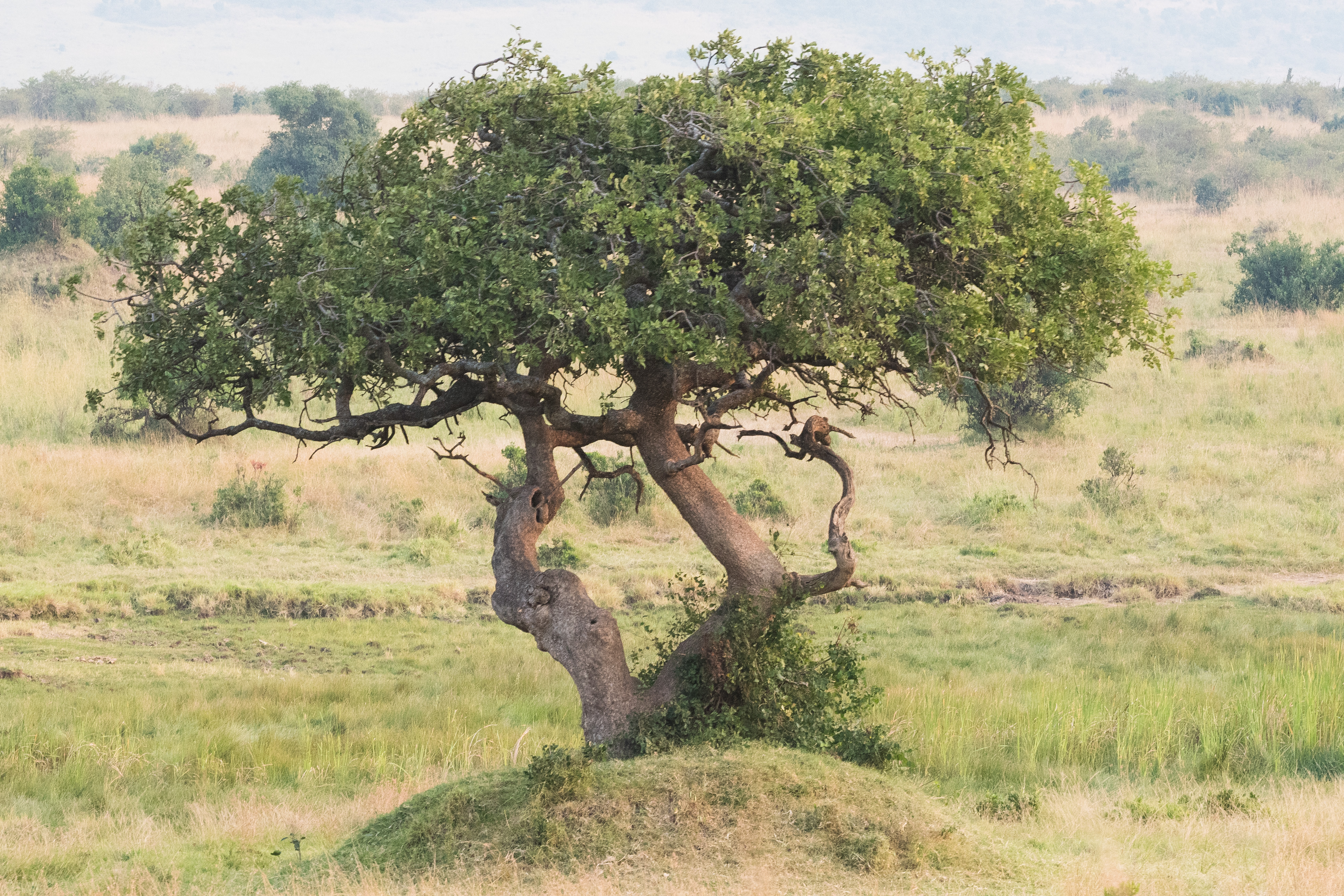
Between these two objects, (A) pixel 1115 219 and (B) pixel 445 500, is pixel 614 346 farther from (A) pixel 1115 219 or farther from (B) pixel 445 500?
(B) pixel 445 500

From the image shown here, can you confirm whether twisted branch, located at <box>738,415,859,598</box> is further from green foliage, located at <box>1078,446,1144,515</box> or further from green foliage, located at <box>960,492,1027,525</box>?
green foliage, located at <box>1078,446,1144,515</box>

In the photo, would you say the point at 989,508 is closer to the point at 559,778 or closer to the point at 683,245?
the point at 683,245

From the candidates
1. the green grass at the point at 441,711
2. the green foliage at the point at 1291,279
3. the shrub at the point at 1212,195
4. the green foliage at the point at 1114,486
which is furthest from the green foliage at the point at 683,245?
the shrub at the point at 1212,195

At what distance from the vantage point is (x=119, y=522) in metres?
23.6

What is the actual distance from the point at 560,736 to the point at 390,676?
12.9 feet

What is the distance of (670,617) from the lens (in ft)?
62.8

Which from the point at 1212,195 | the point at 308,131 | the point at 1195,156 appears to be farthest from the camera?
the point at 1195,156

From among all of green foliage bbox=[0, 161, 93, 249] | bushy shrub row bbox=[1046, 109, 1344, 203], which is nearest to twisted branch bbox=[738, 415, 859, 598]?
green foliage bbox=[0, 161, 93, 249]

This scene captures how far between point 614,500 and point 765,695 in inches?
582

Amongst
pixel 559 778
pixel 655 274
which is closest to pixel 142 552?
pixel 559 778

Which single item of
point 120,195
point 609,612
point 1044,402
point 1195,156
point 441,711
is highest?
point 1195,156

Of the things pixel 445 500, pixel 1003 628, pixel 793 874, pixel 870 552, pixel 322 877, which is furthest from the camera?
pixel 445 500

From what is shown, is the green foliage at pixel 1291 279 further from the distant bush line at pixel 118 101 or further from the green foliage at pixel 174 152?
the distant bush line at pixel 118 101

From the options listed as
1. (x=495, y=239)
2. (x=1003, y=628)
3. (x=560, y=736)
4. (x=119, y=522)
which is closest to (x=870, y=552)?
(x=1003, y=628)
